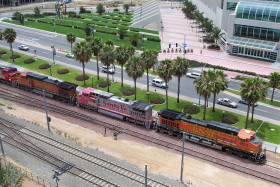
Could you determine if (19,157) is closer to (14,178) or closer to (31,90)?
(14,178)

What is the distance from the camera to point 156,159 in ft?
177

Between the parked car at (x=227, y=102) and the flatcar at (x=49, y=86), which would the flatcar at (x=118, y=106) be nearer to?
the flatcar at (x=49, y=86)

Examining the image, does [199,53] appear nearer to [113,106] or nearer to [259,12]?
[259,12]

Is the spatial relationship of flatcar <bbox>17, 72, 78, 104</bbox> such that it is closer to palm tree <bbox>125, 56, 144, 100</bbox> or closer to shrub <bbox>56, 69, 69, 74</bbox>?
shrub <bbox>56, 69, 69, 74</bbox>

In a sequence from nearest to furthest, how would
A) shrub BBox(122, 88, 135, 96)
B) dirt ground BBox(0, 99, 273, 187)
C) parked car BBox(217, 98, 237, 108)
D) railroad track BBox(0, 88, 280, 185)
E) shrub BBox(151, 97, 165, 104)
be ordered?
dirt ground BBox(0, 99, 273, 187) < railroad track BBox(0, 88, 280, 185) < parked car BBox(217, 98, 237, 108) < shrub BBox(151, 97, 165, 104) < shrub BBox(122, 88, 135, 96)

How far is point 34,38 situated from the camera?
5320 inches

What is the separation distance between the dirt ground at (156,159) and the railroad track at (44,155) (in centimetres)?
604

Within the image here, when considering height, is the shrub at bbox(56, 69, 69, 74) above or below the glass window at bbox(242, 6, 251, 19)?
below

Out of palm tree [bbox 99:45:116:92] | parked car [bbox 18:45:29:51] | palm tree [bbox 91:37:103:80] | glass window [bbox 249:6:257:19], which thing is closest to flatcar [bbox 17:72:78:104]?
palm tree [bbox 99:45:116:92]

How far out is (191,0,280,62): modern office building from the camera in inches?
4122

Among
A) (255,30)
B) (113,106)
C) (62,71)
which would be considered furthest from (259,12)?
(62,71)

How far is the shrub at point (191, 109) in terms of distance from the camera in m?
70.6

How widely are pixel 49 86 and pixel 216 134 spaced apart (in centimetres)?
4381

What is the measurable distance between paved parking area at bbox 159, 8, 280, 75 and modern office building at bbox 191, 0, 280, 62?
309 centimetres
